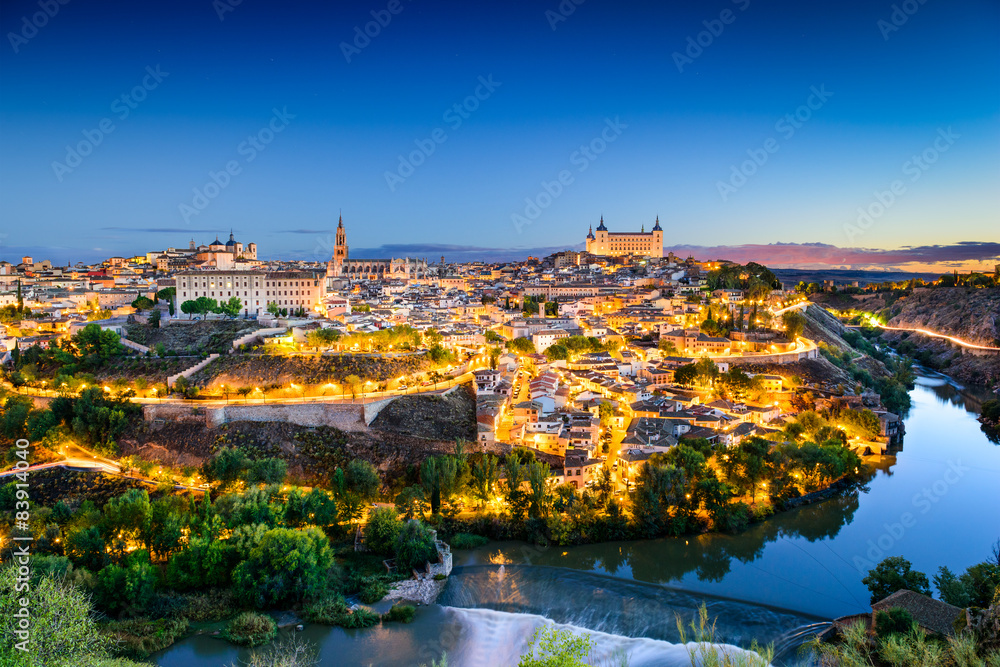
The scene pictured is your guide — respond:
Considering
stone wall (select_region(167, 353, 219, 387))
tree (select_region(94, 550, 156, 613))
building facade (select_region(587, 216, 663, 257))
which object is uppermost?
building facade (select_region(587, 216, 663, 257))

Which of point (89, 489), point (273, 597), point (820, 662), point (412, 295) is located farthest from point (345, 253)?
point (820, 662)

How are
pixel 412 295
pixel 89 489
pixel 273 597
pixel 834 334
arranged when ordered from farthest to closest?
pixel 412 295 → pixel 834 334 → pixel 89 489 → pixel 273 597

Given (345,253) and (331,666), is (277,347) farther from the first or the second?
(345,253)

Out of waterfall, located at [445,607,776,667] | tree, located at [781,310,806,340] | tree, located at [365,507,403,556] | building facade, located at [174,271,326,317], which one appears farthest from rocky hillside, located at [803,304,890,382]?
building facade, located at [174,271,326,317]

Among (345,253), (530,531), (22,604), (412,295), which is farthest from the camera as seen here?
(345,253)

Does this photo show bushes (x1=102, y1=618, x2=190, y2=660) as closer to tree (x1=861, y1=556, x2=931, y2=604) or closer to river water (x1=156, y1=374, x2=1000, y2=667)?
river water (x1=156, y1=374, x2=1000, y2=667)

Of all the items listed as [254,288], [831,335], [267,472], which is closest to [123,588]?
[267,472]

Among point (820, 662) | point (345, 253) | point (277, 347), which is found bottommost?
point (820, 662)
